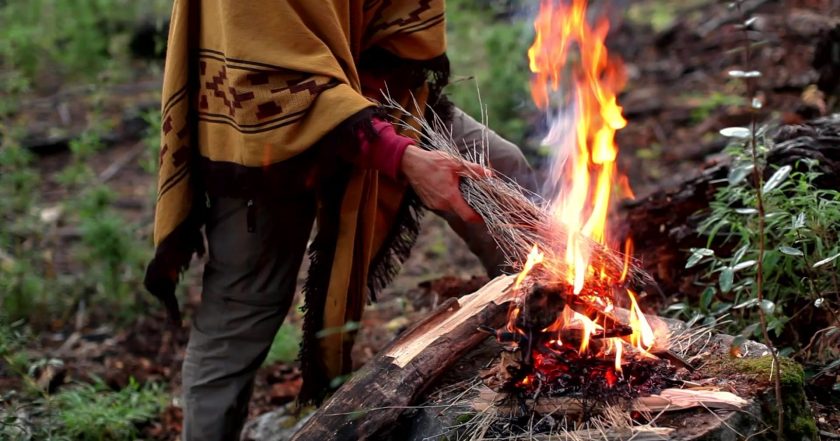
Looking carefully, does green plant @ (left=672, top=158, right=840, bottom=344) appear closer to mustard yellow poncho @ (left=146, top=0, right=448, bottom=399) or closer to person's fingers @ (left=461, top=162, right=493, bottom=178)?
person's fingers @ (left=461, top=162, right=493, bottom=178)

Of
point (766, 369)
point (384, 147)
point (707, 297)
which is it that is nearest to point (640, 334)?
point (766, 369)

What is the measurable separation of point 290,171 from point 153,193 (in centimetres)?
306

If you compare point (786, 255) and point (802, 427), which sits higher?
point (786, 255)

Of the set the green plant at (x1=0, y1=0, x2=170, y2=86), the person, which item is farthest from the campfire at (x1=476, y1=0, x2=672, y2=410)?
the green plant at (x1=0, y1=0, x2=170, y2=86)

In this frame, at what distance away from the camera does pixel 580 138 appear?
3.03m

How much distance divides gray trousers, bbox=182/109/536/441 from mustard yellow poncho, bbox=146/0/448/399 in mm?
96

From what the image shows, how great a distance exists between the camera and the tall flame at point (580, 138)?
2816 mm

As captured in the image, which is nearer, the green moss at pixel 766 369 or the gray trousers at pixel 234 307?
the green moss at pixel 766 369

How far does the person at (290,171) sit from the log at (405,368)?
29 centimetres

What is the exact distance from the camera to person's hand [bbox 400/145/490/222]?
8.73 ft

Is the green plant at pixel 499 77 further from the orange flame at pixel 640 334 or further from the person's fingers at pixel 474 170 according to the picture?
the orange flame at pixel 640 334

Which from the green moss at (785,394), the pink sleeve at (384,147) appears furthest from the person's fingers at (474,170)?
the green moss at (785,394)

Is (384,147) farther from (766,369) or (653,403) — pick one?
(766,369)

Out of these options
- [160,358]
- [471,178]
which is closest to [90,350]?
[160,358]
